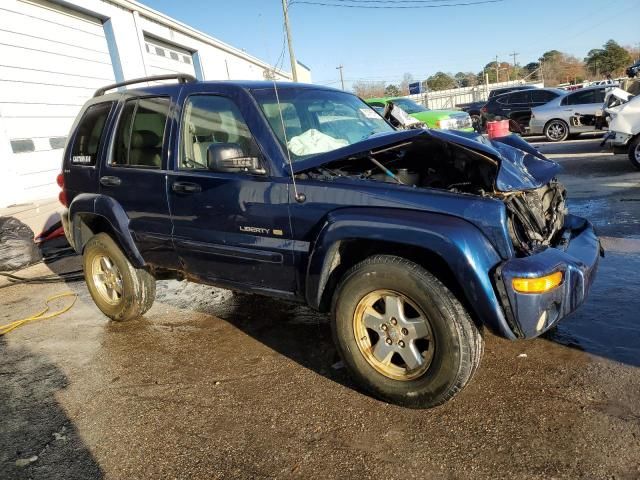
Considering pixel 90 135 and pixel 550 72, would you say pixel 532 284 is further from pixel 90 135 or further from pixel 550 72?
pixel 550 72

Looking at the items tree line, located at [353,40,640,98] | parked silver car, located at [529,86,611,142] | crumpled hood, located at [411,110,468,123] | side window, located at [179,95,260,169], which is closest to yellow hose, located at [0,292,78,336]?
side window, located at [179,95,260,169]

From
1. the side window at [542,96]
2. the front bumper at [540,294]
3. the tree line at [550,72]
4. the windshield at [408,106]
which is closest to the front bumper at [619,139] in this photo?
→ the windshield at [408,106]

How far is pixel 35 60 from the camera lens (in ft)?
35.7

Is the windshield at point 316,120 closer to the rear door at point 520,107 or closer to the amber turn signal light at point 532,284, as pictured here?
the amber turn signal light at point 532,284

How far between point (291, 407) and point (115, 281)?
2.42m

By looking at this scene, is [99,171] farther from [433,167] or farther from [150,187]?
[433,167]

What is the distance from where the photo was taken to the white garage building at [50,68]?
32.9 feet

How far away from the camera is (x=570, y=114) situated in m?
14.2

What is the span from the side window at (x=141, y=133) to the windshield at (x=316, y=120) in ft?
3.00

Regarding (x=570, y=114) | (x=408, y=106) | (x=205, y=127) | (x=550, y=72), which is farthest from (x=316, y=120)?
(x=550, y=72)

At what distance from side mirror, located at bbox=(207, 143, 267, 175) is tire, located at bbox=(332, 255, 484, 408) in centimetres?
96

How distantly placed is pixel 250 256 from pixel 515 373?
186 centimetres

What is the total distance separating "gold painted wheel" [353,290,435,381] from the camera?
2.66m

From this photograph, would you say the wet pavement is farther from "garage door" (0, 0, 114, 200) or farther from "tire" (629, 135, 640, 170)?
"garage door" (0, 0, 114, 200)
